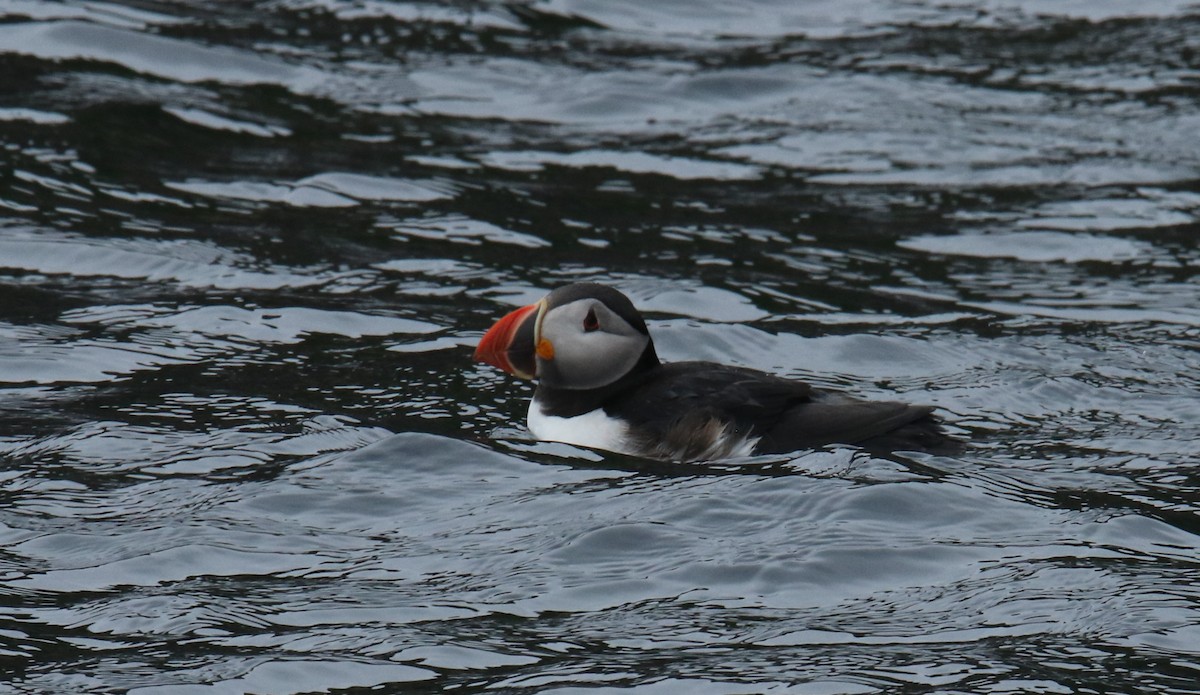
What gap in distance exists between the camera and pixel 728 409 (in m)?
5.71

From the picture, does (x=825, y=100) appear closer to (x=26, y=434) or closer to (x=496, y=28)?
(x=496, y=28)

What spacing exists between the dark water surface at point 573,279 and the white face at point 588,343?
0.98 ft

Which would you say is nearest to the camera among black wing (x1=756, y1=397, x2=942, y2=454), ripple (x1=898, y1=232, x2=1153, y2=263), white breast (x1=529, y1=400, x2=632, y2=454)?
black wing (x1=756, y1=397, x2=942, y2=454)

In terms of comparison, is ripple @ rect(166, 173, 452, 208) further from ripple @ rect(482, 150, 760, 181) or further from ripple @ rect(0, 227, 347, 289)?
ripple @ rect(0, 227, 347, 289)

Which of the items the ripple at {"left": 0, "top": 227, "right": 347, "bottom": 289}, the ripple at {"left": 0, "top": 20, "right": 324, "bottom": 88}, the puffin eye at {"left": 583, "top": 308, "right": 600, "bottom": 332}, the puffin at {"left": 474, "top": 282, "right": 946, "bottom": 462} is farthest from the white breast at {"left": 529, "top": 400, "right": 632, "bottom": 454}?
the ripple at {"left": 0, "top": 20, "right": 324, "bottom": 88}

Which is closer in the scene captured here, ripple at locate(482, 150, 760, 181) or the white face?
→ the white face

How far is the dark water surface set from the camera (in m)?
4.59

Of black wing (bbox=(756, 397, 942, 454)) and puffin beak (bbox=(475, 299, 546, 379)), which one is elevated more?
puffin beak (bbox=(475, 299, 546, 379))

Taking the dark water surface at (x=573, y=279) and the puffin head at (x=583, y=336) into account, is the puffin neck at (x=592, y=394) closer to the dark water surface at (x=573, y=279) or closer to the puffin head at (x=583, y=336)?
the puffin head at (x=583, y=336)

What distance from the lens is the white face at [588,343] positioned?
6.04m

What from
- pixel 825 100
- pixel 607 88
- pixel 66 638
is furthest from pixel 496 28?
→ pixel 66 638

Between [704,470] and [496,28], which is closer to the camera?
[704,470]

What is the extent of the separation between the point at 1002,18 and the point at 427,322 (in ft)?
21.9

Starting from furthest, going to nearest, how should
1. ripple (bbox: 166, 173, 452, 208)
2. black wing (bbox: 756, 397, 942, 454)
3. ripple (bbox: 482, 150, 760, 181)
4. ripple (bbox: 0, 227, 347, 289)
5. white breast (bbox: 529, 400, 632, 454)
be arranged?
ripple (bbox: 482, 150, 760, 181) < ripple (bbox: 166, 173, 452, 208) < ripple (bbox: 0, 227, 347, 289) < white breast (bbox: 529, 400, 632, 454) < black wing (bbox: 756, 397, 942, 454)
